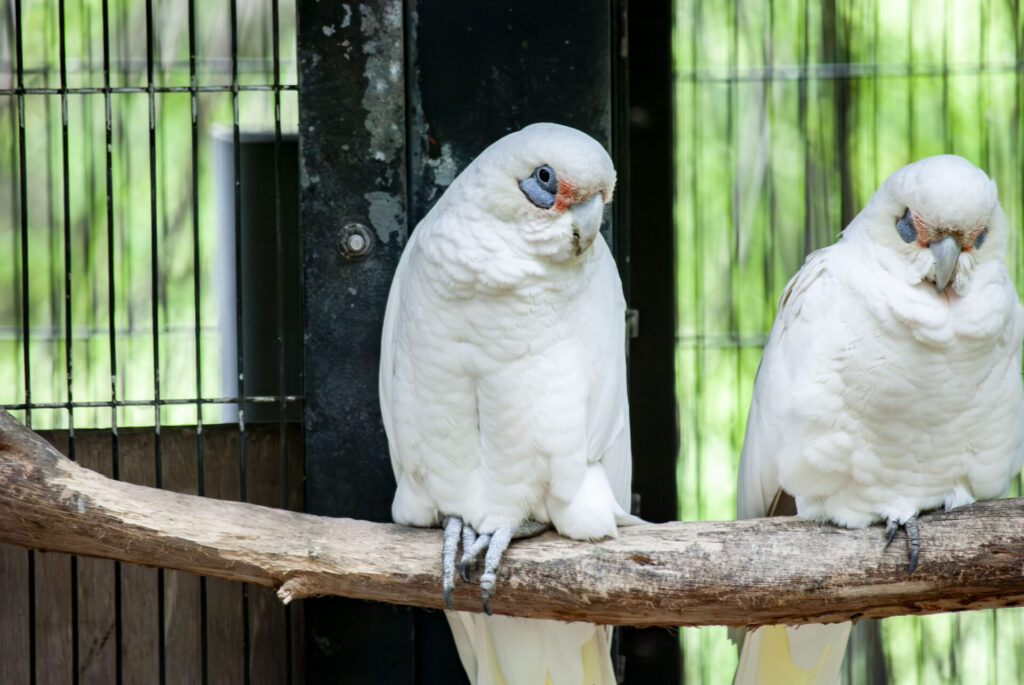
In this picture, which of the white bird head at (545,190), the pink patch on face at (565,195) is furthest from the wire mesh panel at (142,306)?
the pink patch on face at (565,195)

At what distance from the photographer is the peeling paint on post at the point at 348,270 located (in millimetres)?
2184

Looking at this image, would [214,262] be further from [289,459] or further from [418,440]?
[418,440]

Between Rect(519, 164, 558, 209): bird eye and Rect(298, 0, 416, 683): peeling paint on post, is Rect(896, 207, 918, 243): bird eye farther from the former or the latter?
Rect(298, 0, 416, 683): peeling paint on post

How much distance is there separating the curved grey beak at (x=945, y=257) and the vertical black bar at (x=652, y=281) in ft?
3.03

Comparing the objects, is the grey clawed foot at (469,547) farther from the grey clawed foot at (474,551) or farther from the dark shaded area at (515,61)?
the dark shaded area at (515,61)

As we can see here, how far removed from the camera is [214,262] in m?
2.71

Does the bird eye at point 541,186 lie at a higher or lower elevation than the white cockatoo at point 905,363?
higher

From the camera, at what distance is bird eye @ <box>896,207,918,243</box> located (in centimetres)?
178

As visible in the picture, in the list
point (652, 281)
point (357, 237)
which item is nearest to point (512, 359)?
point (357, 237)

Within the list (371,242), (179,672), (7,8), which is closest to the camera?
(371,242)

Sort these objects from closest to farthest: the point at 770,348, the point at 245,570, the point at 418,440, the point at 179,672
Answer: the point at 245,570 → the point at 418,440 → the point at 770,348 → the point at 179,672

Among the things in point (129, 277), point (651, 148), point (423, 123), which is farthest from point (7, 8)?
point (651, 148)

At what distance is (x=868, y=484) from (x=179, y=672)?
1.60 m

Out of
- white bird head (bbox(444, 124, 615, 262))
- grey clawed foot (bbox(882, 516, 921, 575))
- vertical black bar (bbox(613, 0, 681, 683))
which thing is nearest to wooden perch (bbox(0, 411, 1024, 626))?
grey clawed foot (bbox(882, 516, 921, 575))
